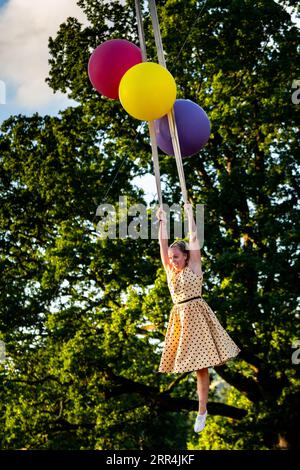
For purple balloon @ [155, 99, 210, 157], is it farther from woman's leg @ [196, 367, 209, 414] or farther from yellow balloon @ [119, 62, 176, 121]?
woman's leg @ [196, 367, 209, 414]

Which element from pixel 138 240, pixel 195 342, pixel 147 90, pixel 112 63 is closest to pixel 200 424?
pixel 195 342

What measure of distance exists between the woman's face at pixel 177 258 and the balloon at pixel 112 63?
139 centimetres

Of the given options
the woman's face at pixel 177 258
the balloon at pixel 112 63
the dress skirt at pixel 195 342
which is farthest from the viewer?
the balloon at pixel 112 63

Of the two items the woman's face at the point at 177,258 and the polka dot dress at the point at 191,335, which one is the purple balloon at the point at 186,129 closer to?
the woman's face at the point at 177,258

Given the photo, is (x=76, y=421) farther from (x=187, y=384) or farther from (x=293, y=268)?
(x=293, y=268)

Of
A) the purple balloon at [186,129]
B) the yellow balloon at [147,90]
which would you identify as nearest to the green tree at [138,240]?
the purple balloon at [186,129]

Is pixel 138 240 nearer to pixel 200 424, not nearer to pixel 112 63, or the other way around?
pixel 112 63

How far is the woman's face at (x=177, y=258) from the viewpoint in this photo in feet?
15.6

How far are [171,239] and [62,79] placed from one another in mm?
3701

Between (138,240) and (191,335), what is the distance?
262 inches

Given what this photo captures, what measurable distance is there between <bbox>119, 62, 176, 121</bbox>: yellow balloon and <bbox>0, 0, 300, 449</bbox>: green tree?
547 cm

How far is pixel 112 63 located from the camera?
5.13 meters

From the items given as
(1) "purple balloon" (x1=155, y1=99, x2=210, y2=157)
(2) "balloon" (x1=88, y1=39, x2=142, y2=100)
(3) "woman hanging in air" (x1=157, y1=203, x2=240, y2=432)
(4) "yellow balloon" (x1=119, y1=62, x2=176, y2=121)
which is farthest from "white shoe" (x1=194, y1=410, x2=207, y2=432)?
(2) "balloon" (x1=88, y1=39, x2=142, y2=100)

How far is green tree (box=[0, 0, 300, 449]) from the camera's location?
1065 centimetres
